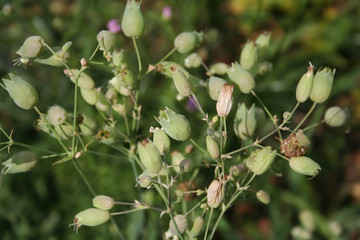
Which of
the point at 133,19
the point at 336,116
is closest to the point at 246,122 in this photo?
the point at 336,116

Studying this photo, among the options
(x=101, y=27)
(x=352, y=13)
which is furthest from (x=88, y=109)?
(x=352, y=13)

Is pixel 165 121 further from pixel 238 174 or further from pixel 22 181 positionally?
pixel 22 181

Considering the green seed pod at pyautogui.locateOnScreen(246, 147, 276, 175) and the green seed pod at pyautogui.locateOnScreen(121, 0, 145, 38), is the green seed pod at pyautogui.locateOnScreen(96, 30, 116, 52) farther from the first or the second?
the green seed pod at pyautogui.locateOnScreen(246, 147, 276, 175)

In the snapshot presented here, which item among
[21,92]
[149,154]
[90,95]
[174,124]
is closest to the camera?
[149,154]

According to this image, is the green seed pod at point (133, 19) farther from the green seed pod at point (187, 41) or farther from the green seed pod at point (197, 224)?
the green seed pod at point (197, 224)

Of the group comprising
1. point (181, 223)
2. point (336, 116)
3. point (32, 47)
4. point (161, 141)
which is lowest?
point (336, 116)

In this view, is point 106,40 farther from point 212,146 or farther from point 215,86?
point 212,146
